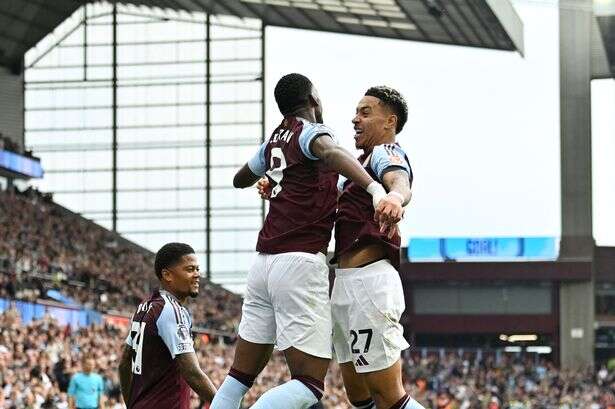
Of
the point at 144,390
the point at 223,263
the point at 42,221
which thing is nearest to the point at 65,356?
the point at 144,390

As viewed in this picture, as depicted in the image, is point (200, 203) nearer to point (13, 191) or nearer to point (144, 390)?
point (13, 191)

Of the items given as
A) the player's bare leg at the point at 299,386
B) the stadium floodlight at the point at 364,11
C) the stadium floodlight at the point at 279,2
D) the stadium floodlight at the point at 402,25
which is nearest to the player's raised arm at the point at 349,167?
the player's bare leg at the point at 299,386

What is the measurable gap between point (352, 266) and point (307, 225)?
367mm

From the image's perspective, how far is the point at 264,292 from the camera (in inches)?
293

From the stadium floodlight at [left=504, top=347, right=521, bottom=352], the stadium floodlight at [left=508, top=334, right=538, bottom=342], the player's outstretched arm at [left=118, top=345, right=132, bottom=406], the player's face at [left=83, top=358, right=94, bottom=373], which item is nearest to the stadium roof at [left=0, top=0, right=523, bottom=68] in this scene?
the stadium floodlight at [left=508, top=334, right=538, bottom=342]

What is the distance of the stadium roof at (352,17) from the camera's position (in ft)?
168

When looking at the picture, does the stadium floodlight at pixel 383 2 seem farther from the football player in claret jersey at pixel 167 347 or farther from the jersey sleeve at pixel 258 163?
the jersey sleeve at pixel 258 163

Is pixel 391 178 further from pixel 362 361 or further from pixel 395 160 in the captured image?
pixel 362 361

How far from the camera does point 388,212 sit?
6754mm

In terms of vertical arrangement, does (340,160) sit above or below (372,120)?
below

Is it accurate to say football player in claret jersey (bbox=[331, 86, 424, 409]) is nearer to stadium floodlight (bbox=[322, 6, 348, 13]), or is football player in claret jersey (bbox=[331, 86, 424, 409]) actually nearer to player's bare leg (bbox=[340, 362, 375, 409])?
player's bare leg (bbox=[340, 362, 375, 409])

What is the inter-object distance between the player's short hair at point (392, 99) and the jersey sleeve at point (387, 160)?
218 millimetres

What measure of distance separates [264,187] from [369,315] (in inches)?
41.0

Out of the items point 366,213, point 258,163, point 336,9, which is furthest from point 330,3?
point 366,213
